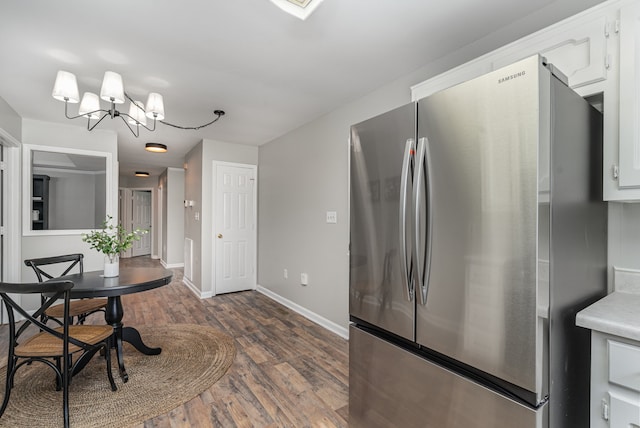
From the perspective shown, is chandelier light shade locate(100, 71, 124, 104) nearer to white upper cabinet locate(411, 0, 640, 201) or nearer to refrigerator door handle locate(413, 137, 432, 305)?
refrigerator door handle locate(413, 137, 432, 305)

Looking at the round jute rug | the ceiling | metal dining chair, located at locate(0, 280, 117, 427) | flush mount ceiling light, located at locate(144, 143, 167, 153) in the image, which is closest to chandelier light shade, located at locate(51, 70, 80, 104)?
the ceiling

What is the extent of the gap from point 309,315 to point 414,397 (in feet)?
7.85

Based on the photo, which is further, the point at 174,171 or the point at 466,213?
the point at 174,171

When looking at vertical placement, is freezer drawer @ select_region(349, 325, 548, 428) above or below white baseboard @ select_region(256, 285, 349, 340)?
above

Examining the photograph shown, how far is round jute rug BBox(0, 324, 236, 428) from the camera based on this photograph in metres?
1.83

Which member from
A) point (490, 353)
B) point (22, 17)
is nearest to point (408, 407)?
point (490, 353)

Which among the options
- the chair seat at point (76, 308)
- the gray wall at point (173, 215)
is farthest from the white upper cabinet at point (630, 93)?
the gray wall at point (173, 215)

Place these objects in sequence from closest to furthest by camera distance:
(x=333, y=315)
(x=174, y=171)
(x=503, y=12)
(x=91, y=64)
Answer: (x=503, y=12) → (x=91, y=64) → (x=333, y=315) → (x=174, y=171)

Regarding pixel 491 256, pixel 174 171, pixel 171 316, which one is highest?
pixel 174 171

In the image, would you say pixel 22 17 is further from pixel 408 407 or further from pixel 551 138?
pixel 408 407

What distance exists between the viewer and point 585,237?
4.20 feet

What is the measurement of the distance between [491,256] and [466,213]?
179 mm

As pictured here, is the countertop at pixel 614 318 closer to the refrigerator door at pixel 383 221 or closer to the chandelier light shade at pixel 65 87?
the refrigerator door at pixel 383 221

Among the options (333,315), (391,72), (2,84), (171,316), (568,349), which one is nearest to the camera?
(568,349)
